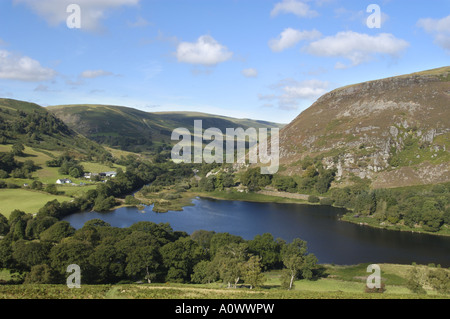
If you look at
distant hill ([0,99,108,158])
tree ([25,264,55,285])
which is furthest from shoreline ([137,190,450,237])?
distant hill ([0,99,108,158])

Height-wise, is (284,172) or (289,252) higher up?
(284,172)

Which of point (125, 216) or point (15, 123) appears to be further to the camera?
point (15, 123)

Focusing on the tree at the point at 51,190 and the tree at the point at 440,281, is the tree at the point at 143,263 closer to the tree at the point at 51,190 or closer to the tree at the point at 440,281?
the tree at the point at 440,281

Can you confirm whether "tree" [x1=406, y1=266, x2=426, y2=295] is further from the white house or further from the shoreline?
the white house

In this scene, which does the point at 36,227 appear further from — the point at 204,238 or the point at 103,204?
the point at 204,238

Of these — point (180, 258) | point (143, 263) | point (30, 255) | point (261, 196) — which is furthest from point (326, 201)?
point (30, 255)

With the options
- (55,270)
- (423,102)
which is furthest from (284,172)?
(55,270)

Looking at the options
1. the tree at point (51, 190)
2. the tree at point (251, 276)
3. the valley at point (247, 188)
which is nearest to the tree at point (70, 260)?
the valley at point (247, 188)

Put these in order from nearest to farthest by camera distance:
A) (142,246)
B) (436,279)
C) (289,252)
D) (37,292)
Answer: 1. (37,292)
2. (436,279)
3. (142,246)
4. (289,252)

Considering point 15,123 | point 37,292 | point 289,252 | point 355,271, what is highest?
point 15,123

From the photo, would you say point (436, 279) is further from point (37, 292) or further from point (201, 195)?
point (201, 195)
